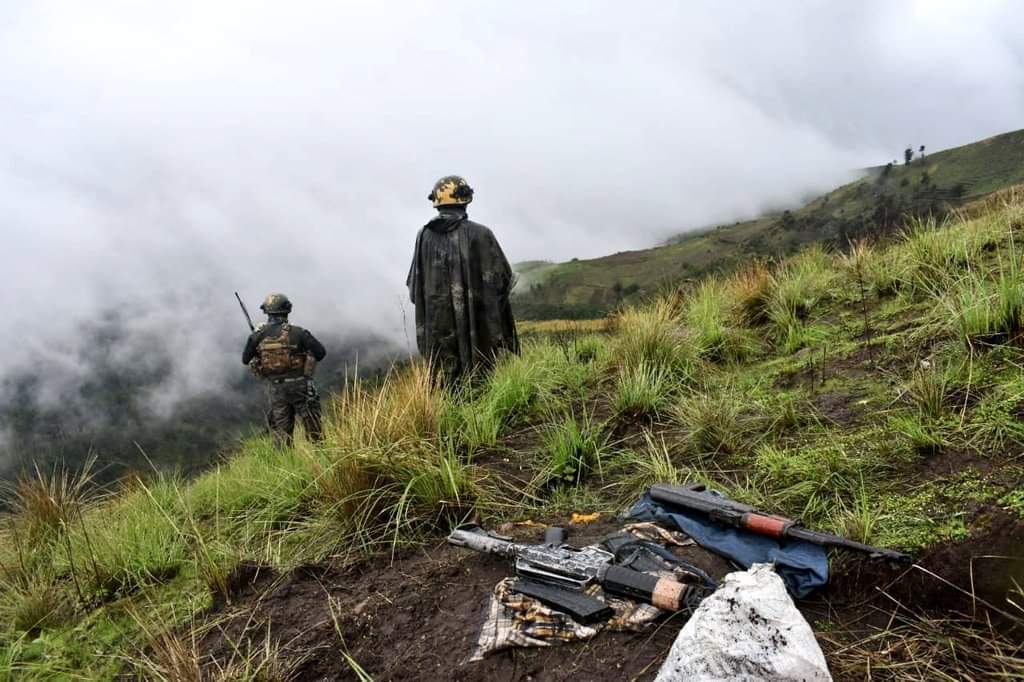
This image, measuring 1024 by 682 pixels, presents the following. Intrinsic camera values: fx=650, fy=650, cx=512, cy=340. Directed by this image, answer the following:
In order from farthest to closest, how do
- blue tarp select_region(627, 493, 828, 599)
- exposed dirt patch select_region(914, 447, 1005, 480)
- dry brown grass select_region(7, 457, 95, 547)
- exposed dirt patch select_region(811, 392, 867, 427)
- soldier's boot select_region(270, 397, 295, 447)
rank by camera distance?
soldier's boot select_region(270, 397, 295, 447) → dry brown grass select_region(7, 457, 95, 547) → exposed dirt patch select_region(811, 392, 867, 427) → exposed dirt patch select_region(914, 447, 1005, 480) → blue tarp select_region(627, 493, 828, 599)

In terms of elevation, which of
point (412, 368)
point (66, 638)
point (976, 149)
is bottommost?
point (66, 638)

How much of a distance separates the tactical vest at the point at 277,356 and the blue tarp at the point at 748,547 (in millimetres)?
5930

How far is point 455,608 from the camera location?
276 centimetres

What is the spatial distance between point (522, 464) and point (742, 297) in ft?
11.2

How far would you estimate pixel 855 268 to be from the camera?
6.28 metres

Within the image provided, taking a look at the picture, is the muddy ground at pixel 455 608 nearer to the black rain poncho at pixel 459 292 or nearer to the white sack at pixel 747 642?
the white sack at pixel 747 642

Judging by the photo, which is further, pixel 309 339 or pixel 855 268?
pixel 309 339

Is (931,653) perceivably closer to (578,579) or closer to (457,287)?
(578,579)

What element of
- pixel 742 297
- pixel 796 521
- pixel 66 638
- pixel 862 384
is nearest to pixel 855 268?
pixel 742 297

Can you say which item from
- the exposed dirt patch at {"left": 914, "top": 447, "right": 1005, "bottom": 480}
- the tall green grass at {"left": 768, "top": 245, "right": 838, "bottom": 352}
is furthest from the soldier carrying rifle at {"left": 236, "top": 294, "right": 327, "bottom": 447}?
the exposed dirt patch at {"left": 914, "top": 447, "right": 1005, "bottom": 480}

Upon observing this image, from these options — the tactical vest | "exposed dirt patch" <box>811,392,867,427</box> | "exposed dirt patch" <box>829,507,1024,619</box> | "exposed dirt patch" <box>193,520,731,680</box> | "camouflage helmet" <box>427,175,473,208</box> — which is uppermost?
"camouflage helmet" <box>427,175,473,208</box>

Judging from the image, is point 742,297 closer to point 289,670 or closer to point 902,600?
point 902,600

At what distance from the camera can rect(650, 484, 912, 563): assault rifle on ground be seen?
2307mm

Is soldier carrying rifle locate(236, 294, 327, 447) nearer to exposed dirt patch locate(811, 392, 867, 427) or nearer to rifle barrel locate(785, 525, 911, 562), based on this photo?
exposed dirt patch locate(811, 392, 867, 427)
